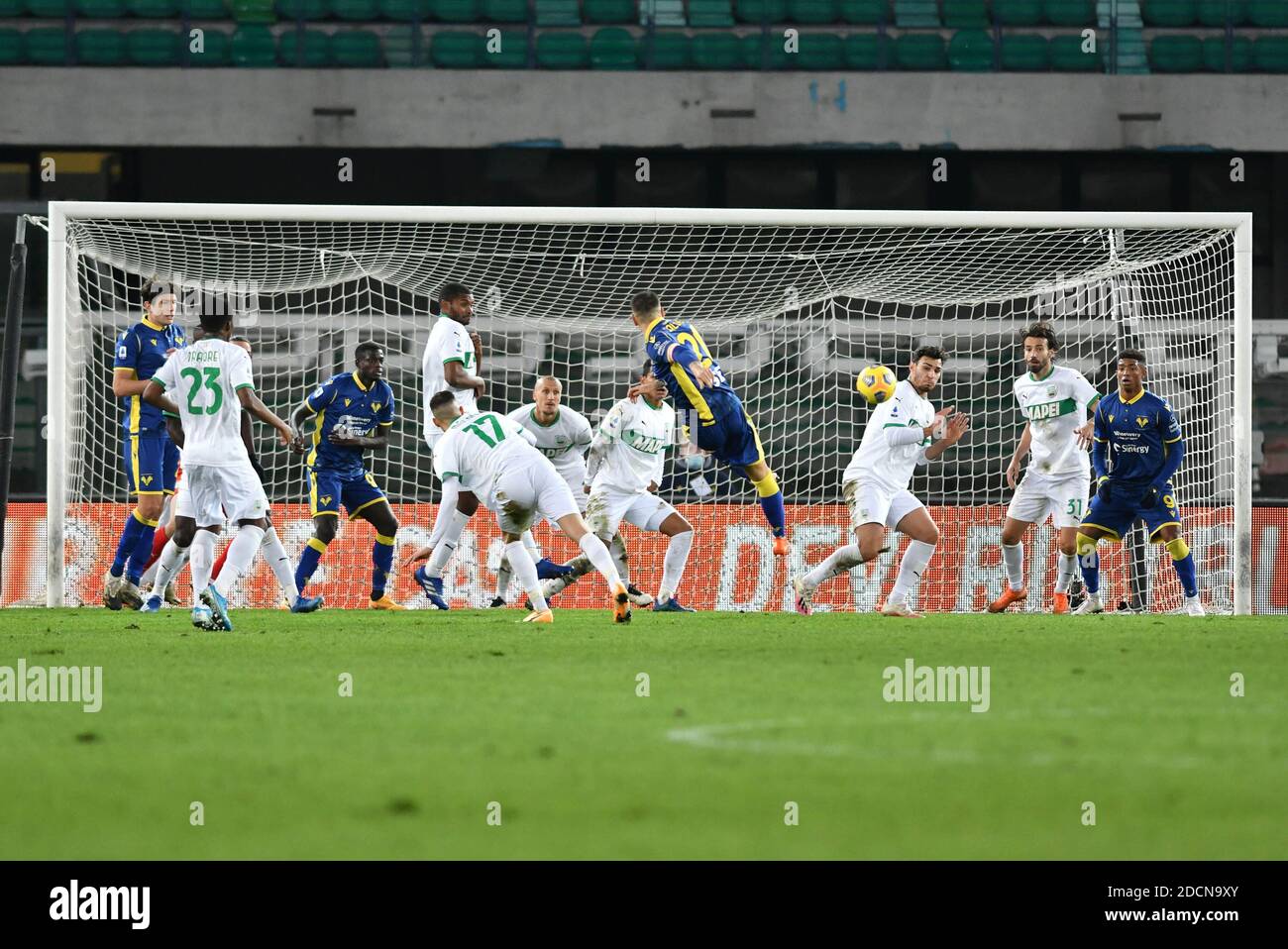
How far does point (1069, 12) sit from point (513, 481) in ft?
48.7

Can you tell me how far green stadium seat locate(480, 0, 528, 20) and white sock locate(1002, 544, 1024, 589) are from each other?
1160 cm

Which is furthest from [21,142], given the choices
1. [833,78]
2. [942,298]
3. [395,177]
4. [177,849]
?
[177,849]

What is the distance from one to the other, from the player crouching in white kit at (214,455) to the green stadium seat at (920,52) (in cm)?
1337

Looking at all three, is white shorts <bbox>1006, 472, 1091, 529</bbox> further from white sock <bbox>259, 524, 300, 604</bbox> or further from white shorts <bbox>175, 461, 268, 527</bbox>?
white shorts <bbox>175, 461, 268, 527</bbox>

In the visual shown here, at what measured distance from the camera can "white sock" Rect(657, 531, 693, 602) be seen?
41.0 ft

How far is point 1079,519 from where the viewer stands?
43.1 feet

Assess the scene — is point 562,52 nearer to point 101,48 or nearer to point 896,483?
point 101,48

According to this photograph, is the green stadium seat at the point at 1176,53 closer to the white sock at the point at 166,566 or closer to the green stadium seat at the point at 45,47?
the green stadium seat at the point at 45,47

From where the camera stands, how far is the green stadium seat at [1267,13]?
22.0 meters

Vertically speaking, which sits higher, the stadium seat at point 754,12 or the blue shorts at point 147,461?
the stadium seat at point 754,12

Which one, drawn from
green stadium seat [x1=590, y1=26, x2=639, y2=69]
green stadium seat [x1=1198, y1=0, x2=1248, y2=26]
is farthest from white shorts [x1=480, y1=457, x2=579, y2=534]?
green stadium seat [x1=1198, y1=0, x2=1248, y2=26]

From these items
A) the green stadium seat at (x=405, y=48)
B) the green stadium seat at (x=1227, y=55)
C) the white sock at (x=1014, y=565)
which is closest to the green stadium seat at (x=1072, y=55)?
the green stadium seat at (x=1227, y=55)

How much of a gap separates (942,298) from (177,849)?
13.7 m

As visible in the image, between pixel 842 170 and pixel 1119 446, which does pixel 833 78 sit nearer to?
pixel 842 170
